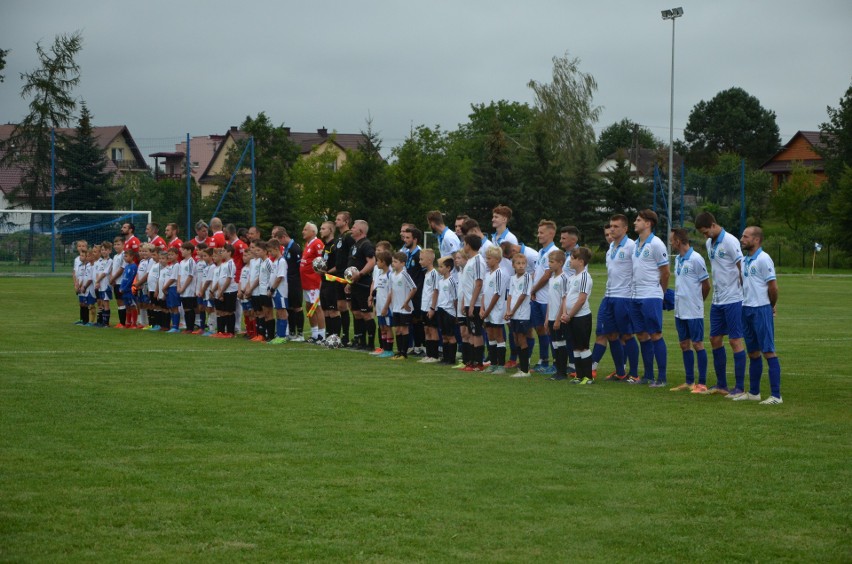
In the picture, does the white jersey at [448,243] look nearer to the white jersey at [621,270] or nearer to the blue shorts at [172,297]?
the white jersey at [621,270]

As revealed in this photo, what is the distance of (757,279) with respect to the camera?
11250mm

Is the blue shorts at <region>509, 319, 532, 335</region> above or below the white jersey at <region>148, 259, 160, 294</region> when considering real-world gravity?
below

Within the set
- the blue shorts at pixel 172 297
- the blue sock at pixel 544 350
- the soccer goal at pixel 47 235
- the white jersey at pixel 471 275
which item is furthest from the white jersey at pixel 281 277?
the soccer goal at pixel 47 235

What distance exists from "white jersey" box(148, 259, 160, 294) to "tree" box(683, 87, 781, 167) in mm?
92615

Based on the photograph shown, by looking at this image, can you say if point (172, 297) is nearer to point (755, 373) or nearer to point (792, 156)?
point (755, 373)

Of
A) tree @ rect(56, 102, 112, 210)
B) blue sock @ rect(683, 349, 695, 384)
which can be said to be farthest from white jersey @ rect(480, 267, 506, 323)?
tree @ rect(56, 102, 112, 210)

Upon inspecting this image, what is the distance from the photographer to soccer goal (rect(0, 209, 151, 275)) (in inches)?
1607

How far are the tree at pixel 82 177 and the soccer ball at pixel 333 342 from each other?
3278 centimetres

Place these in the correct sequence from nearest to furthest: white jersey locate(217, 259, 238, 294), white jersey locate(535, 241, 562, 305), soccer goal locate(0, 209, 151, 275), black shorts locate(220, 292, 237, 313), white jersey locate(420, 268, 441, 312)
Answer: white jersey locate(535, 241, 562, 305)
white jersey locate(420, 268, 441, 312)
white jersey locate(217, 259, 238, 294)
black shorts locate(220, 292, 237, 313)
soccer goal locate(0, 209, 151, 275)

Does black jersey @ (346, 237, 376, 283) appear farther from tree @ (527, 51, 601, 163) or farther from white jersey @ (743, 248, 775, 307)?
tree @ (527, 51, 601, 163)

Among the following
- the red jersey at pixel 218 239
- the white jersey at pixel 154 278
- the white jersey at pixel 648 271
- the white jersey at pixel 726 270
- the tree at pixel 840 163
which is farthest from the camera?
the tree at pixel 840 163

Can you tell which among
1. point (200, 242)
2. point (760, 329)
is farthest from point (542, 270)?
point (200, 242)

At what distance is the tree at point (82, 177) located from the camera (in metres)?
46.8

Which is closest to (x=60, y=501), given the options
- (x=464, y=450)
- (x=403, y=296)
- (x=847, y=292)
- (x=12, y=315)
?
(x=464, y=450)
